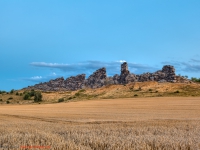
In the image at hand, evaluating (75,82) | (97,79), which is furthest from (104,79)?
(75,82)

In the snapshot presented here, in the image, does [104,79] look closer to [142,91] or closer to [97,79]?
[97,79]

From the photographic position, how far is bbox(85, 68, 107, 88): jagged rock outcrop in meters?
94.6

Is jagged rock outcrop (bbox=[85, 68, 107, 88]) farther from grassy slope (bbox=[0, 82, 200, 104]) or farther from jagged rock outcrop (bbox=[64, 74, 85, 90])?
grassy slope (bbox=[0, 82, 200, 104])

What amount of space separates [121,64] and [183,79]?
794 inches

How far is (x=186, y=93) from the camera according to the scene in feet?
187

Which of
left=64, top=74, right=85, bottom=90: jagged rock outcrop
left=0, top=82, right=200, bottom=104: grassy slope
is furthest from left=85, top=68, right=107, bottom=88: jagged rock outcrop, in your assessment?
left=0, top=82, right=200, bottom=104: grassy slope

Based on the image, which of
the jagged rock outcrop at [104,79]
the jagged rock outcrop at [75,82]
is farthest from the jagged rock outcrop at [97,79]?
the jagged rock outcrop at [75,82]

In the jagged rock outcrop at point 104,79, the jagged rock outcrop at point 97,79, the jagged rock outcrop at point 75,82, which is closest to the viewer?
the jagged rock outcrop at point 104,79

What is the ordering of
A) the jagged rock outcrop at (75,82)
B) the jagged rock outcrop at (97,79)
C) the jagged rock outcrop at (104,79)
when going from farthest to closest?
1. the jagged rock outcrop at (75,82)
2. the jagged rock outcrop at (97,79)
3. the jagged rock outcrop at (104,79)

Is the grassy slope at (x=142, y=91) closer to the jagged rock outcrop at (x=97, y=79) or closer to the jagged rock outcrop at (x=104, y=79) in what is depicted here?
the jagged rock outcrop at (x=104, y=79)

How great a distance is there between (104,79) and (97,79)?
9.36ft

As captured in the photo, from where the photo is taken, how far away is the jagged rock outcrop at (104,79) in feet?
273

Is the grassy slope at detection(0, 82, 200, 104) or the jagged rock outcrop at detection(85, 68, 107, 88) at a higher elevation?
the jagged rock outcrop at detection(85, 68, 107, 88)

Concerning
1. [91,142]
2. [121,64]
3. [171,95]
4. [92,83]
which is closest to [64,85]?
[92,83]
